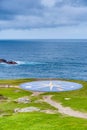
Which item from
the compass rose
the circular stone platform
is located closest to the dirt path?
the circular stone platform

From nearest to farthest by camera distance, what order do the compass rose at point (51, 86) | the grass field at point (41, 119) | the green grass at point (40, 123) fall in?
the green grass at point (40, 123)
the grass field at point (41, 119)
the compass rose at point (51, 86)

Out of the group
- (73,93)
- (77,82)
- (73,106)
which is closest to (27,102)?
(73,106)

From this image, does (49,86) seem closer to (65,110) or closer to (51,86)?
(51,86)

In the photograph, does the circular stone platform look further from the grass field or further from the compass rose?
the grass field

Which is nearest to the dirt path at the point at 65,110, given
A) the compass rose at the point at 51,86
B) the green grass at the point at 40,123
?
the green grass at the point at 40,123

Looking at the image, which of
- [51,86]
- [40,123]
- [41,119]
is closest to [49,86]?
[51,86]

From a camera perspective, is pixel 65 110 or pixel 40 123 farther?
pixel 65 110

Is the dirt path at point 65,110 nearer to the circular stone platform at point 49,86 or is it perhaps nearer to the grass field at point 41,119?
the grass field at point 41,119

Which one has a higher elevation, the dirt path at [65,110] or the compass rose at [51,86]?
the dirt path at [65,110]
